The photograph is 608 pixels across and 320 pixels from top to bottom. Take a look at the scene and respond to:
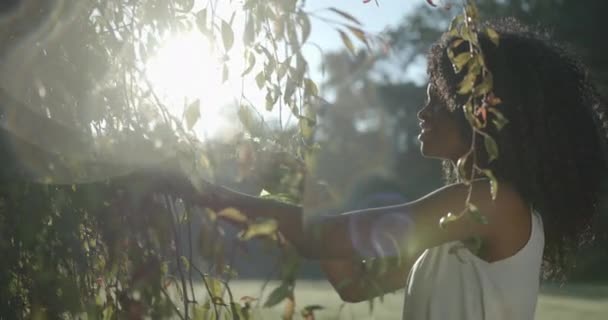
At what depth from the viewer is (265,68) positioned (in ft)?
5.96

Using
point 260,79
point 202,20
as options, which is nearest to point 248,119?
point 260,79

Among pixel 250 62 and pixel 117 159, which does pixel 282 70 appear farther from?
pixel 117 159

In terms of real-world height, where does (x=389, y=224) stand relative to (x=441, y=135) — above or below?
below

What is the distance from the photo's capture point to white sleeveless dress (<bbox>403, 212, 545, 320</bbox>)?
208 cm

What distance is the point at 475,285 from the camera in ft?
6.86

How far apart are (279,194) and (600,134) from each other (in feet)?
3.18

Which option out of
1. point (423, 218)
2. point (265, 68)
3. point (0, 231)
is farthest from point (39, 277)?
point (423, 218)

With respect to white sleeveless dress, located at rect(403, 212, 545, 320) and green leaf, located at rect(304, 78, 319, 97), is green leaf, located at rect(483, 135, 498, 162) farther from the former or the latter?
white sleeveless dress, located at rect(403, 212, 545, 320)

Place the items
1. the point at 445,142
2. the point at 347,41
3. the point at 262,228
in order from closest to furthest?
the point at 262,228 → the point at 347,41 → the point at 445,142

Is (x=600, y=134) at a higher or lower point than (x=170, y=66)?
lower

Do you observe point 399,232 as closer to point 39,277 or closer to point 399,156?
point 39,277

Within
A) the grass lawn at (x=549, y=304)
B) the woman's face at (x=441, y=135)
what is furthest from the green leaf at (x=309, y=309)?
the grass lawn at (x=549, y=304)

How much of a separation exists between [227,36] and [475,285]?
2.76 feet

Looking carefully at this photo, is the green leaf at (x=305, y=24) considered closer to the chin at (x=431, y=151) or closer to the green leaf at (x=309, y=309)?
the green leaf at (x=309, y=309)
